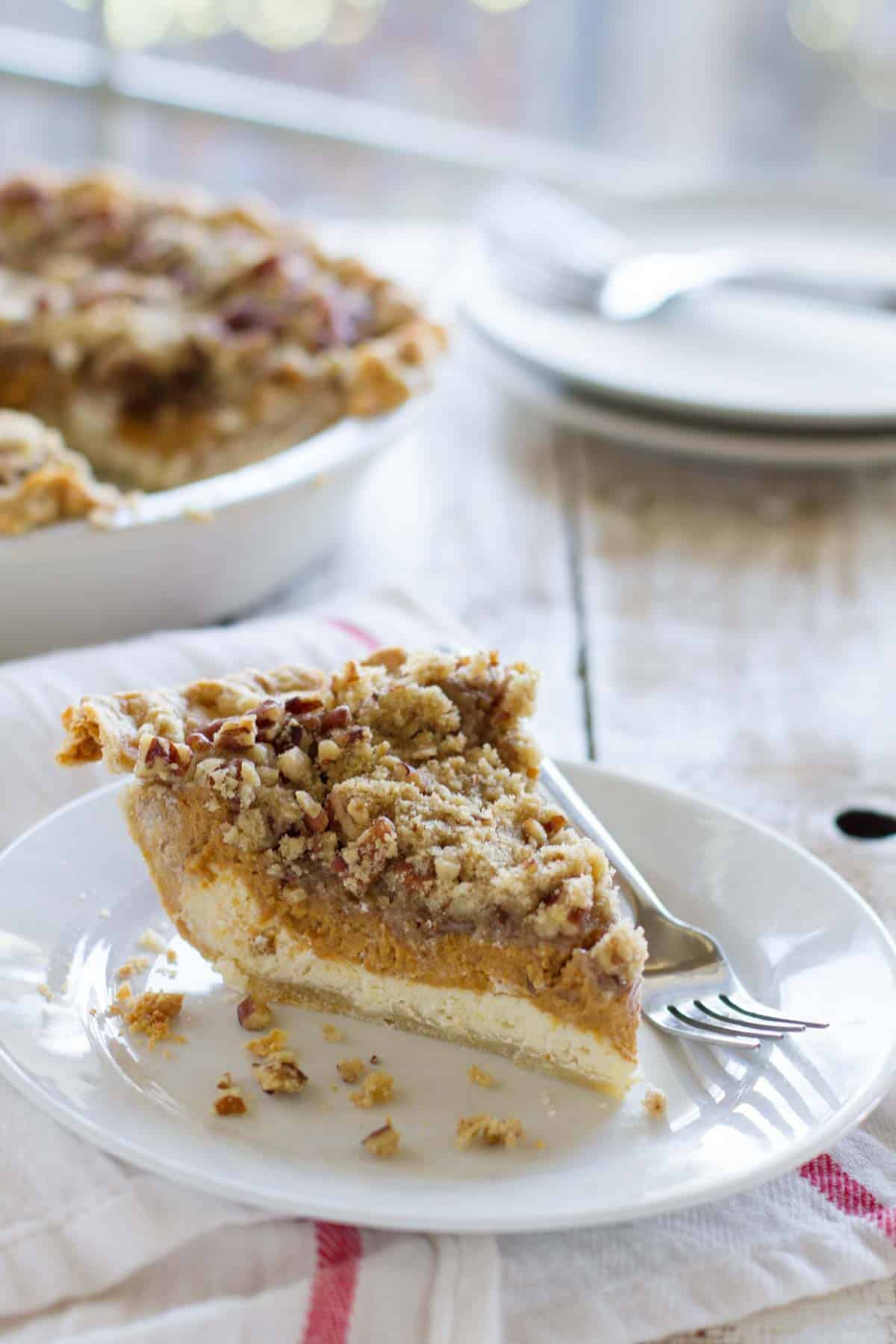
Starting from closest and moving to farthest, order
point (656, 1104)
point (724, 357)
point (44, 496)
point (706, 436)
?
point (656, 1104), point (44, 496), point (706, 436), point (724, 357)

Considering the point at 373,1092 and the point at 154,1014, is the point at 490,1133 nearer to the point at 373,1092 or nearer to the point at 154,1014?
the point at 373,1092

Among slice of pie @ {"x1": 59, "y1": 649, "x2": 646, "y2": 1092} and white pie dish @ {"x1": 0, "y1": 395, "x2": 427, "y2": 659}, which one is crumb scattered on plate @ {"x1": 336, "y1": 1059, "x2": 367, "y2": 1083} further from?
white pie dish @ {"x1": 0, "y1": 395, "x2": 427, "y2": 659}

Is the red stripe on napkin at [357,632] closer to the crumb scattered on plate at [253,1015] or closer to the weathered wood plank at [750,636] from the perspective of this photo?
the weathered wood plank at [750,636]

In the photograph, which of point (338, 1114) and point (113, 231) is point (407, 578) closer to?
point (113, 231)

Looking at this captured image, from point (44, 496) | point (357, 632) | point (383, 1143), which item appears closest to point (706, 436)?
point (357, 632)

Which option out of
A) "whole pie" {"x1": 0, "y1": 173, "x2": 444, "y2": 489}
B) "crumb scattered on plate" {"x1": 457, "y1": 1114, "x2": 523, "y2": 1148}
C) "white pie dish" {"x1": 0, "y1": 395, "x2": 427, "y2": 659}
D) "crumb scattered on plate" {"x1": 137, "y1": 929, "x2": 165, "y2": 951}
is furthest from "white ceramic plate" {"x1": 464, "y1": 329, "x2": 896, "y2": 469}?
"crumb scattered on plate" {"x1": 457, "y1": 1114, "x2": 523, "y2": 1148}
